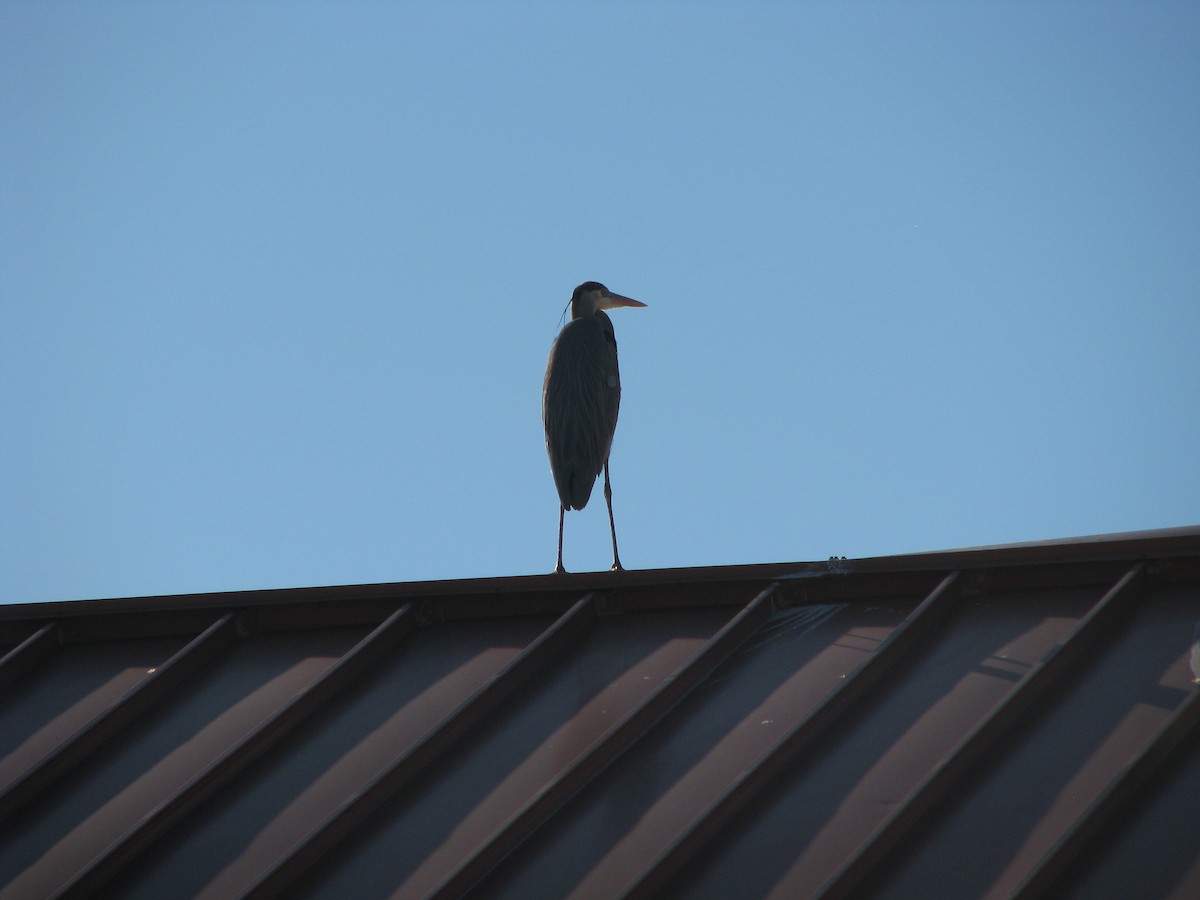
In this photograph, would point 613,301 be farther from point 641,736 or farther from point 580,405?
point 641,736

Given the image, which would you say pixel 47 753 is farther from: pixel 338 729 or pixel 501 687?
pixel 501 687

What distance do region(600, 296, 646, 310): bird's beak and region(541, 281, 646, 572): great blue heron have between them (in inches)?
20.7

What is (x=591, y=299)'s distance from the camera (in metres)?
9.70

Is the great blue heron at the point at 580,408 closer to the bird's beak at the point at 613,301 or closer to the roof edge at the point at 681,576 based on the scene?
the bird's beak at the point at 613,301

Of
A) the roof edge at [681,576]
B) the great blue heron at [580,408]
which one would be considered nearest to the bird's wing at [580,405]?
the great blue heron at [580,408]

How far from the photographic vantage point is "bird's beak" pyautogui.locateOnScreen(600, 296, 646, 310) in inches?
386

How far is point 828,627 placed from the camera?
4.46 m

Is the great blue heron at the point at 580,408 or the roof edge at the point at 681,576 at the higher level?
Answer: the great blue heron at the point at 580,408

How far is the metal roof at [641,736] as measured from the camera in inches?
132

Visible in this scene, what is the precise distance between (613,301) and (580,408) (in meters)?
2.02

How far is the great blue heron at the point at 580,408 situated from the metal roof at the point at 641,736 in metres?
2.87

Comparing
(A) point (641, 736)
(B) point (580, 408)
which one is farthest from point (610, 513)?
(A) point (641, 736)

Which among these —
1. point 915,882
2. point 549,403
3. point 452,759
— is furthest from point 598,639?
point 549,403

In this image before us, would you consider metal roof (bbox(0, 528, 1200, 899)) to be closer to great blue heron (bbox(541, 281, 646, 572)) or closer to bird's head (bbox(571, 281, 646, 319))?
great blue heron (bbox(541, 281, 646, 572))
